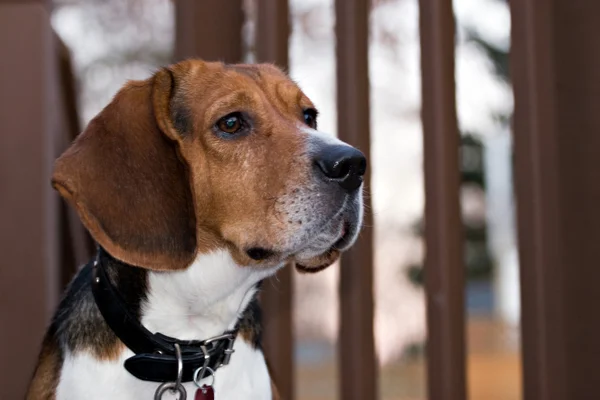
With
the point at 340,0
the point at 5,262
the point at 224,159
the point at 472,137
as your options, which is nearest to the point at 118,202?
the point at 224,159

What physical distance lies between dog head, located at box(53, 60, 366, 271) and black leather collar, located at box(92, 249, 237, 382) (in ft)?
0.50

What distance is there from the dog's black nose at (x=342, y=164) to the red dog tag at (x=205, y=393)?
1.93 ft

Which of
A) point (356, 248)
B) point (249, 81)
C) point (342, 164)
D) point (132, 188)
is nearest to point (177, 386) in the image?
point (132, 188)

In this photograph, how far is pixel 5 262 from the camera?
2656 millimetres

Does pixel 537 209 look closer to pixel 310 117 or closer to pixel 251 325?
pixel 310 117

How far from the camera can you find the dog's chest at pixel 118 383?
5.88ft

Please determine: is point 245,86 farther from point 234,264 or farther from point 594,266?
point 594,266

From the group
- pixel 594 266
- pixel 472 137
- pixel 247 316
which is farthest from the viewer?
pixel 472 137

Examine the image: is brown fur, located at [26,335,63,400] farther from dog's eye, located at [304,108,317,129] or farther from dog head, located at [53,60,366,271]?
dog's eye, located at [304,108,317,129]

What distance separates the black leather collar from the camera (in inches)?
71.0

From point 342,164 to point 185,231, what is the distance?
0.40m

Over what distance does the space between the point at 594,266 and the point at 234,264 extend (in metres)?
1.37

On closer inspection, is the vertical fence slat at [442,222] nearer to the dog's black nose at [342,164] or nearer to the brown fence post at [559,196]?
the brown fence post at [559,196]

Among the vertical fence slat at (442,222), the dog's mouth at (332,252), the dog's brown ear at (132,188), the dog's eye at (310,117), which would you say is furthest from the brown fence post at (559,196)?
the dog's brown ear at (132,188)
